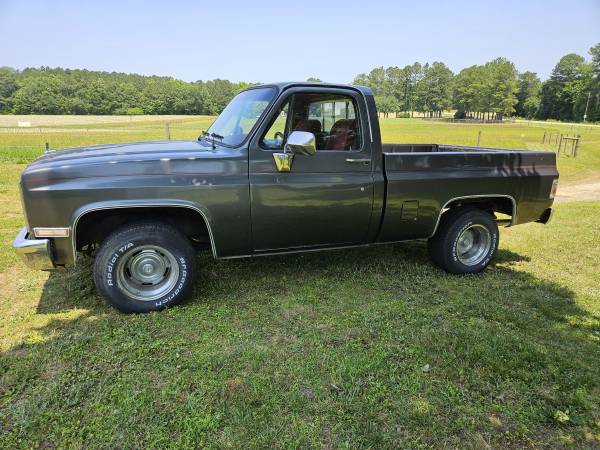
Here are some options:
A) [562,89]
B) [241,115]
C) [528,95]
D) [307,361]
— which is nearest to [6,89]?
[241,115]

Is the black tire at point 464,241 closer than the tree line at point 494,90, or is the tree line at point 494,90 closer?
the black tire at point 464,241

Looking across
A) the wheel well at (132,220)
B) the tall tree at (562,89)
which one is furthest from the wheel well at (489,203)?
the tall tree at (562,89)

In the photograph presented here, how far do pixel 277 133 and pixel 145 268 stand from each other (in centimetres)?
174

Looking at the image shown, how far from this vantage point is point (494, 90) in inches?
3826

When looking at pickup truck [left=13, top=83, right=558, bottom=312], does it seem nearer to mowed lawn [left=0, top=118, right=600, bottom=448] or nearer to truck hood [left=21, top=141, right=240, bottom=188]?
truck hood [left=21, top=141, right=240, bottom=188]

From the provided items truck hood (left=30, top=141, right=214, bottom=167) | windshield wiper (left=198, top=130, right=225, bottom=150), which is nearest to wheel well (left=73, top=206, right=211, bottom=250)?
truck hood (left=30, top=141, right=214, bottom=167)

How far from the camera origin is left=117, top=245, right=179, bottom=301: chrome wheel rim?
3750 mm

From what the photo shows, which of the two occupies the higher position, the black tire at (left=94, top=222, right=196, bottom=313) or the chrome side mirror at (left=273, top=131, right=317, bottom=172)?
the chrome side mirror at (left=273, top=131, right=317, bottom=172)

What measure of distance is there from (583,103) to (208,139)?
4186 inches

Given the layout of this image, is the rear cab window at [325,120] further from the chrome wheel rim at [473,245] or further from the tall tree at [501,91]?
the tall tree at [501,91]

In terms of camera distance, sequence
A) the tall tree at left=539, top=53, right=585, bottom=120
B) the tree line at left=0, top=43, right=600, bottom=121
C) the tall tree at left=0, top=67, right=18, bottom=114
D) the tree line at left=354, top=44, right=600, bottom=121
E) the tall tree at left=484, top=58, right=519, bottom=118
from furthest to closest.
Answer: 1. the tall tree at left=484, top=58, right=519, bottom=118
2. the tall tree at left=539, top=53, right=585, bottom=120
3. the tree line at left=354, top=44, right=600, bottom=121
4. the tall tree at left=0, top=67, right=18, bottom=114
5. the tree line at left=0, top=43, right=600, bottom=121

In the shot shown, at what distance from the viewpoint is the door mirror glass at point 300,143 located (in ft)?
11.9

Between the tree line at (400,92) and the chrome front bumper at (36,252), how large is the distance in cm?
3509

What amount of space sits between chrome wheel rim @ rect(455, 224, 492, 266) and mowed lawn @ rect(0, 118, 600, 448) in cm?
25
